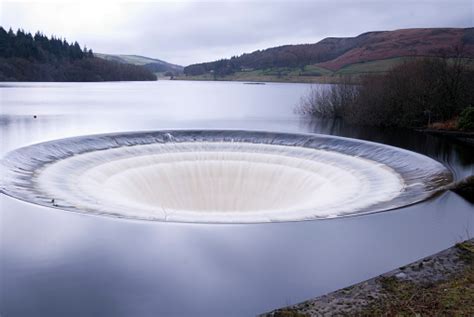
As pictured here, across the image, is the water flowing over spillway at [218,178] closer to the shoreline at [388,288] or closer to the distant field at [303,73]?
the shoreline at [388,288]

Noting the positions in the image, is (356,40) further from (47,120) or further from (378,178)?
(378,178)

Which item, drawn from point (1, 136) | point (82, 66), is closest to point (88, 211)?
point (1, 136)

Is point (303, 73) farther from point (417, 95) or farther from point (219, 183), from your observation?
point (219, 183)

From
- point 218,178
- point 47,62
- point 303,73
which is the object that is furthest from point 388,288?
point 47,62

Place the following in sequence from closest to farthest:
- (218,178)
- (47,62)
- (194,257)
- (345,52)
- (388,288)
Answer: (388,288)
(194,257)
(218,178)
(47,62)
(345,52)

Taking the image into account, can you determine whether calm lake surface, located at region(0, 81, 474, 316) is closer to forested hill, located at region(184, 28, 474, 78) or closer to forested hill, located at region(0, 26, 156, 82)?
forested hill, located at region(184, 28, 474, 78)

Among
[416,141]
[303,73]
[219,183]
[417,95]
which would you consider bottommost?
[219,183]
